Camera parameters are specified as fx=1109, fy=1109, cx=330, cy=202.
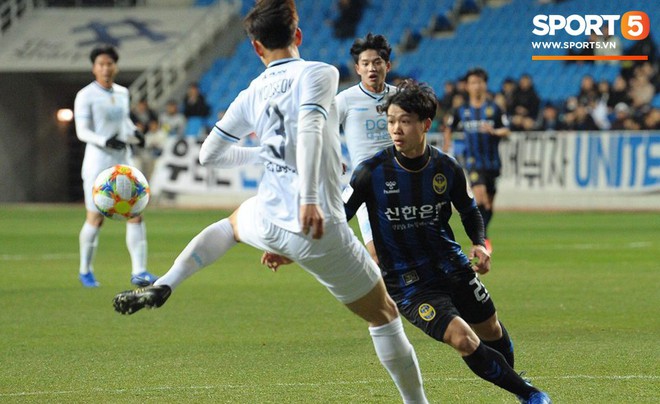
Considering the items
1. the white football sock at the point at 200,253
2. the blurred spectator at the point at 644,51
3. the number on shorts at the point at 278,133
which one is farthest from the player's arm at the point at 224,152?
the blurred spectator at the point at 644,51

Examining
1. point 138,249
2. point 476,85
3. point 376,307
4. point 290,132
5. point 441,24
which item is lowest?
point 138,249

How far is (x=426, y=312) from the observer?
5.29 m

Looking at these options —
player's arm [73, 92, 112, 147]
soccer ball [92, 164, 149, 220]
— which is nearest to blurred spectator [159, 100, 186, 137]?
player's arm [73, 92, 112, 147]

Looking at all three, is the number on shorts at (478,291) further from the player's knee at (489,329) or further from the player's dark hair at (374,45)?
the player's dark hair at (374,45)

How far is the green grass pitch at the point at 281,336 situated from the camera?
6.07 metres

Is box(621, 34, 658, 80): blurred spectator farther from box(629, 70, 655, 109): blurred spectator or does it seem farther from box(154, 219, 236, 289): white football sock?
box(154, 219, 236, 289): white football sock

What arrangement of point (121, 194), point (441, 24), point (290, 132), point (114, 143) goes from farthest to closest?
point (441, 24) → point (114, 143) → point (121, 194) → point (290, 132)

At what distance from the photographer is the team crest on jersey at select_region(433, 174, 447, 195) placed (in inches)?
217

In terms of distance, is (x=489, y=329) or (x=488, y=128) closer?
(x=489, y=329)

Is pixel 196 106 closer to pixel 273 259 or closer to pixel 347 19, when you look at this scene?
pixel 347 19

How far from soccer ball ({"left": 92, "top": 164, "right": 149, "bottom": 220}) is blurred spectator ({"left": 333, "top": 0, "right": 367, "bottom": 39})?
70.5ft

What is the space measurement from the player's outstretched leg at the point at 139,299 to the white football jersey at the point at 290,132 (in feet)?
1.86

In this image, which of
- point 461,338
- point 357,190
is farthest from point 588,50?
point 461,338

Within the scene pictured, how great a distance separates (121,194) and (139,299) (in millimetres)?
2599
